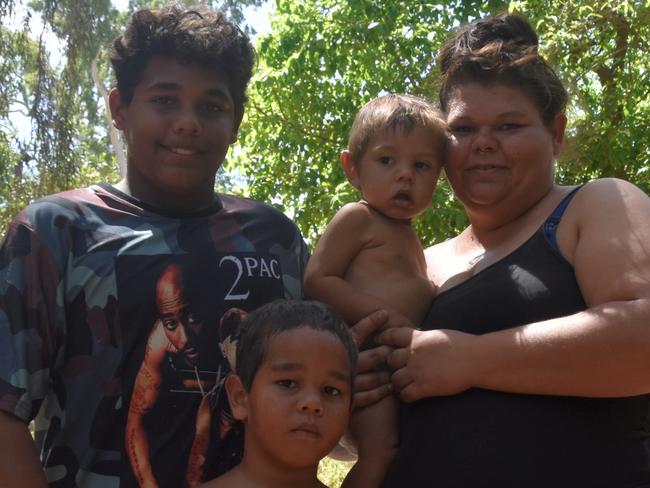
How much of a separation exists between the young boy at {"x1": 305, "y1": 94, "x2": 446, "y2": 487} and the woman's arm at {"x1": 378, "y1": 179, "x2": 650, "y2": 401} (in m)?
0.46

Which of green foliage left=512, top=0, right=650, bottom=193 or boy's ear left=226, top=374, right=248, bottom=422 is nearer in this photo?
boy's ear left=226, top=374, right=248, bottom=422

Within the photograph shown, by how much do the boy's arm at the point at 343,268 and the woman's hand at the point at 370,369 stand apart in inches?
3.0

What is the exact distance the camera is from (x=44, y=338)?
260cm

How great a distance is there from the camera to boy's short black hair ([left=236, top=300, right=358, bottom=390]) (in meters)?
2.78

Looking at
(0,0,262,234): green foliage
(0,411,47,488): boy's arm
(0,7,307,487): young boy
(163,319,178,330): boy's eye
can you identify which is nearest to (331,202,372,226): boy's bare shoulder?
(0,7,307,487): young boy

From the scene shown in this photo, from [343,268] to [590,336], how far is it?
40.3 inches

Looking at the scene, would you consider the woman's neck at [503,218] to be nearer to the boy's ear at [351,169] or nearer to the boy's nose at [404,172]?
the boy's nose at [404,172]

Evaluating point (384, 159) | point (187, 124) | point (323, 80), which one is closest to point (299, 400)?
point (187, 124)

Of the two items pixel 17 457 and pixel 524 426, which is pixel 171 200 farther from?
pixel 524 426

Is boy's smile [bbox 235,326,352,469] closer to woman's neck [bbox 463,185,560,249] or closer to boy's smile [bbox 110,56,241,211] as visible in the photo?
boy's smile [bbox 110,56,241,211]

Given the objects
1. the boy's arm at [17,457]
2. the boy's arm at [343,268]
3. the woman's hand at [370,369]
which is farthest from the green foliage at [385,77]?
the boy's arm at [17,457]

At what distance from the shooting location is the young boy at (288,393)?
268cm

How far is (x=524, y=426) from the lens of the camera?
2617 mm

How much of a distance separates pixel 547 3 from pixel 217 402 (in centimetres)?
769
